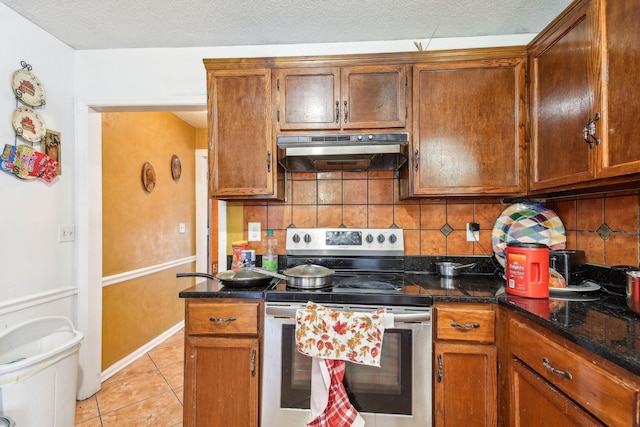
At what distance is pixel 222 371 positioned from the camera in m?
1.45

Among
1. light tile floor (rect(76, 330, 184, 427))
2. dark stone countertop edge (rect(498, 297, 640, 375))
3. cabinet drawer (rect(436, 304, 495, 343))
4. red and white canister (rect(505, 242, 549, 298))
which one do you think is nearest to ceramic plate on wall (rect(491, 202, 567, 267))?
red and white canister (rect(505, 242, 549, 298))

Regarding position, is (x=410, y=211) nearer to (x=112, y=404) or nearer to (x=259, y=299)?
(x=259, y=299)

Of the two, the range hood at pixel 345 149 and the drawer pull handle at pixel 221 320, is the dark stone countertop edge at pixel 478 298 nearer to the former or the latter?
the drawer pull handle at pixel 221 320

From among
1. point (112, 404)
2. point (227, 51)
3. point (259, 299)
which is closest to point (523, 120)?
point (259, 299)

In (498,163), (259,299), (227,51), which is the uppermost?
(227,51)

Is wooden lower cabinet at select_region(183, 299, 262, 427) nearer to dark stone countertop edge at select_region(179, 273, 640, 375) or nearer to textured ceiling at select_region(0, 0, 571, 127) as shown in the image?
dark stone countertop edge at select_region(179, 273, 640, 375)

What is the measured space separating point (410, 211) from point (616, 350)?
1.26 metres

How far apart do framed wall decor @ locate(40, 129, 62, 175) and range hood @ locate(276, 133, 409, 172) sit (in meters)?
1.45

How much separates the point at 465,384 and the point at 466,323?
0.27 meters

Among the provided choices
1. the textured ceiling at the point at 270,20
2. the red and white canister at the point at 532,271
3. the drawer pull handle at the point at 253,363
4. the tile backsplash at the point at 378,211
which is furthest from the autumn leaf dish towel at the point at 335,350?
the textured ceiling at the point at 270,20

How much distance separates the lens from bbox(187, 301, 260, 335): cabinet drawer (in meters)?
1.46

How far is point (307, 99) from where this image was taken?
174 cm

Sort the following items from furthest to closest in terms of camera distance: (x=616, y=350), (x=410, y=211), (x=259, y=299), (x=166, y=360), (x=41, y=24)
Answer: (x=166, y=360) → (x=410, y=211) → (x=41, y=24) → (x=259, y=299) → (x=616, y=350)

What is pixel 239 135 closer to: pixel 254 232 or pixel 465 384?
pixel 254 232
